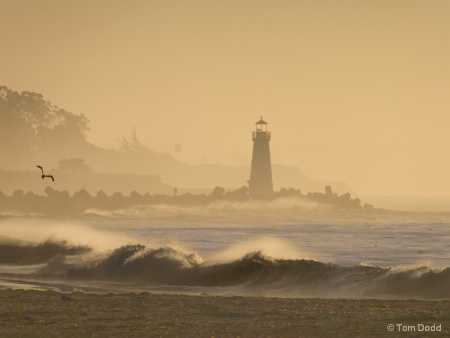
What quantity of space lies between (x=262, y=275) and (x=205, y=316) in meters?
11.2

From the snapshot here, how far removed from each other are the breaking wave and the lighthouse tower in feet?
196

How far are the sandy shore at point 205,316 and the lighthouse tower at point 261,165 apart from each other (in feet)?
231

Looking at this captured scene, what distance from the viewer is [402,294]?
77.5 ft

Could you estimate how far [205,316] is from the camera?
16.2 metres

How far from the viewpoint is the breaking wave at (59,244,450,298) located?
2409 centimetres

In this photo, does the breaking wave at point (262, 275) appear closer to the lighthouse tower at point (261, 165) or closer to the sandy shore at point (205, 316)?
the sandy shore at point (205, 316)

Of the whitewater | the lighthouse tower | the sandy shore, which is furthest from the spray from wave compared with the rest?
the lighthouse tower

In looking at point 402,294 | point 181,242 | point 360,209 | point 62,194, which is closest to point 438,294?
point 402,294

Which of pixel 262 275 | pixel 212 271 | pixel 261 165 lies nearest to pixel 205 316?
pixel 262 275

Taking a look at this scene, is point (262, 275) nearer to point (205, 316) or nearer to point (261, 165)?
point (205, 316)

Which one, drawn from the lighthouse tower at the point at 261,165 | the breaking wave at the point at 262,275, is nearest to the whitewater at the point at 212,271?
the breaking wave at the point at 262,275

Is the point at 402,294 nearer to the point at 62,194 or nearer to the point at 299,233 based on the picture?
the point at 299,233

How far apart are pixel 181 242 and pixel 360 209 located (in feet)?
211

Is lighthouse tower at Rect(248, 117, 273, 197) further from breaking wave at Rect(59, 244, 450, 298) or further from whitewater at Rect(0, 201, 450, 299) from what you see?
breaking wave at Rect(59, 244, 450, 298)
